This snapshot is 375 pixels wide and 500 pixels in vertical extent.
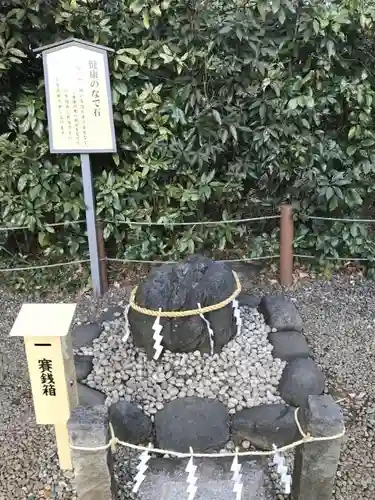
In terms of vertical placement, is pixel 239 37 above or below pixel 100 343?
above

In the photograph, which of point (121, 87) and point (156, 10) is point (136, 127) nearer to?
point (121, 87)

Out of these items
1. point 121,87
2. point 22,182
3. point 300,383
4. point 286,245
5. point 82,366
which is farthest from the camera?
point 286,245

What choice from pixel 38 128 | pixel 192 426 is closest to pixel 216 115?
pixel 38 128

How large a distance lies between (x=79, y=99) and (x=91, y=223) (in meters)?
0.95

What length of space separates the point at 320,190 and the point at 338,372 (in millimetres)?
1455

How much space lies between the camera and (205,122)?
396cm

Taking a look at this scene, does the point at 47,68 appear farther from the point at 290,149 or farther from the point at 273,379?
the point at 273,379

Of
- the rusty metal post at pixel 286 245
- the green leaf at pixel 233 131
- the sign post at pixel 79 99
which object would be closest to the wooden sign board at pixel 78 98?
the sign post at pixel 79 99

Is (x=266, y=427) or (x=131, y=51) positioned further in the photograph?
(x=131, y=51)

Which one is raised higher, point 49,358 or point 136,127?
point 136,127

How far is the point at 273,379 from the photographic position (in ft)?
10.3

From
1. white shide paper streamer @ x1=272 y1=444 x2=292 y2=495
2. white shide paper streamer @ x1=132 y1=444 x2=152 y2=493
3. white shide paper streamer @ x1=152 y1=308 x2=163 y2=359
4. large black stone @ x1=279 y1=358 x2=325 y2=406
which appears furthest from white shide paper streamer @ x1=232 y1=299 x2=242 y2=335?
white shide paper streamer @ x1=132 y1=444 x2=152 y2=493

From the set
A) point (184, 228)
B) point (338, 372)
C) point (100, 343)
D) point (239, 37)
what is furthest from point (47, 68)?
point (338, 372)

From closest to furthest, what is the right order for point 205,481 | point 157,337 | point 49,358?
point 49,358
point 205,481
point 157,337
